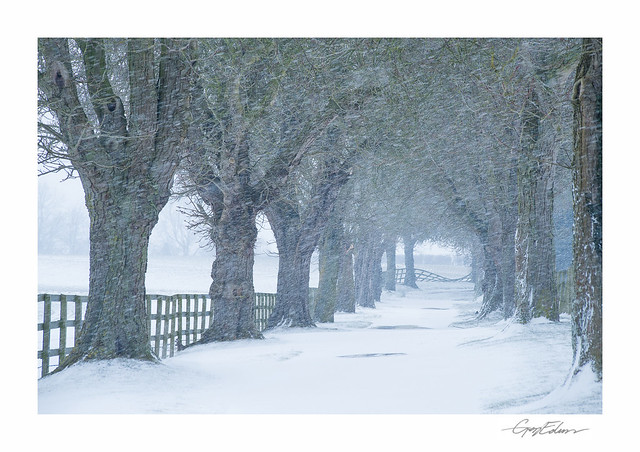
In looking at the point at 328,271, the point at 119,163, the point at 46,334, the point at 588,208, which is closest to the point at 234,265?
the point at 46,334

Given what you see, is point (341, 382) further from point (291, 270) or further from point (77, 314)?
point (291, 270)

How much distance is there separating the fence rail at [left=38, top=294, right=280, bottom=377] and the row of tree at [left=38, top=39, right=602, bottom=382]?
0.92 metres

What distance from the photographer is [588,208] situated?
5820 mm

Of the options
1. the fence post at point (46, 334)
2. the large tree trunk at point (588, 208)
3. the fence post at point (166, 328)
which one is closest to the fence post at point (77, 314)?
the fence post at point (46, 334)

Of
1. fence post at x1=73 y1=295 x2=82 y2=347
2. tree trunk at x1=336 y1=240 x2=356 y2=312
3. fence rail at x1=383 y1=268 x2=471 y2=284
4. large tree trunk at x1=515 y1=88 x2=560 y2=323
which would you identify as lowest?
fence rail at x1=383 y1=268 x2=471 y2=284

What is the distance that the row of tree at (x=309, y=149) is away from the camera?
7523 mm

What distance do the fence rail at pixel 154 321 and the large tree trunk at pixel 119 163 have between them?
2.25 ft

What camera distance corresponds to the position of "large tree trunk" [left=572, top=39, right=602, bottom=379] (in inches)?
229

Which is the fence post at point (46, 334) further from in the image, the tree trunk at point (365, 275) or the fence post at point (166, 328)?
the tree trunk at point (365, 275)

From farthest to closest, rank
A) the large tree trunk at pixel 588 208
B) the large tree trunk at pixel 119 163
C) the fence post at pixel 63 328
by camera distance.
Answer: the fence post at pixel 63 328, the large tree trunk at pixel 119 163, the large tree trunk at pixel 588 208

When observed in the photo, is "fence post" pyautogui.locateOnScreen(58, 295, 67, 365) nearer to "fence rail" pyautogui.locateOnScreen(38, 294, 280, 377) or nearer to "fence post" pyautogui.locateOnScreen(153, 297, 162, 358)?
"fence rail" pyautogui.locateOnScreen(38, 294, 280, 377)

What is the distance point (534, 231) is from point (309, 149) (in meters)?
4.32

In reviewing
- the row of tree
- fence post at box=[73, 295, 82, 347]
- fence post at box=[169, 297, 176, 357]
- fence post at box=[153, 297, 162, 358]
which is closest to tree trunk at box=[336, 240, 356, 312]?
the row of tree
